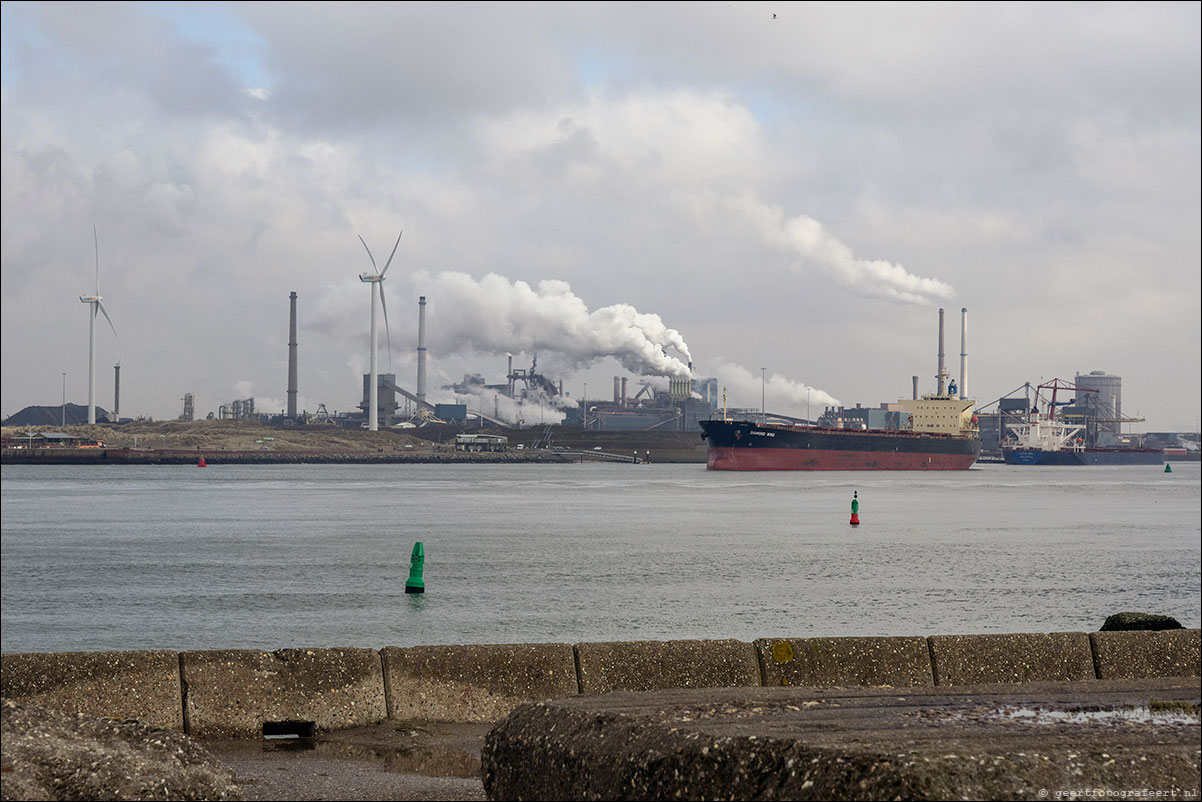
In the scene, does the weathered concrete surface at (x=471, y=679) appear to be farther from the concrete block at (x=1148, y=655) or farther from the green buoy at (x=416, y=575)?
the green buoy at (x=416, y=575)

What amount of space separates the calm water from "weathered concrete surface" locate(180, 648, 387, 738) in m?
20.6

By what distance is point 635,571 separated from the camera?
1671 inches

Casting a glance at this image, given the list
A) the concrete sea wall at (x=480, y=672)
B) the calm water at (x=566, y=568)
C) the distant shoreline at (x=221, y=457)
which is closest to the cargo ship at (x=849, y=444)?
the calm water at (x=566, y=568)

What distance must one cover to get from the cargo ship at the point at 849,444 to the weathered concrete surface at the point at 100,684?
125 m

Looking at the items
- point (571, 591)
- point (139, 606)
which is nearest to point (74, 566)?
point (139, 606)

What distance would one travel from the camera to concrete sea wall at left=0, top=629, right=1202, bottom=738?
739cm

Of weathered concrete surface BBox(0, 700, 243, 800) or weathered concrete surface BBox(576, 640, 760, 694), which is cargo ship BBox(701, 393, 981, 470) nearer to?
weathered concrete surface BBox(576, 640, 760, 694)

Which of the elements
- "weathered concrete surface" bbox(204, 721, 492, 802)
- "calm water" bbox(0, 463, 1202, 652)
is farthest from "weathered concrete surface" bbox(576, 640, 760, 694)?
"calm water" bbox(0, 463, 1202, 652)

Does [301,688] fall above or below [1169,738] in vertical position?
below

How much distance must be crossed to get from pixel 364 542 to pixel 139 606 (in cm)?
1996

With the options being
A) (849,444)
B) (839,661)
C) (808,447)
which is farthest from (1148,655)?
(849,444)

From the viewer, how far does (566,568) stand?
42.7m

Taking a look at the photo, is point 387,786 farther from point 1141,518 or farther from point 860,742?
point 1141,518

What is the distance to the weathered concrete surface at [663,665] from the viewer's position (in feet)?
25.8
